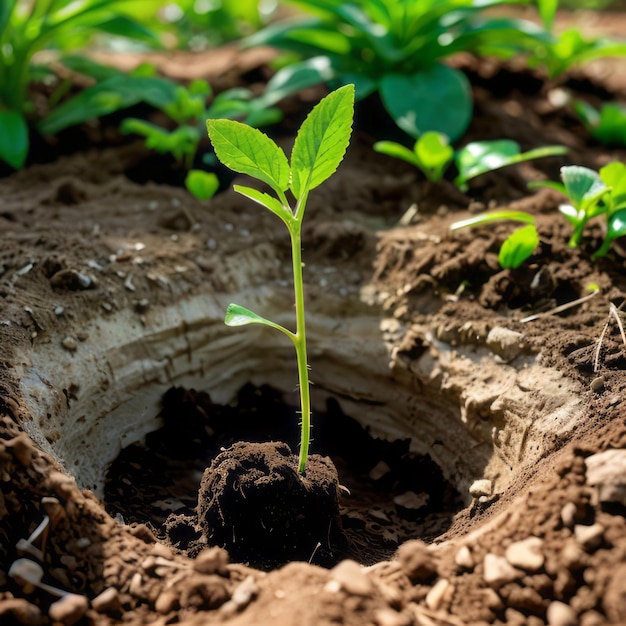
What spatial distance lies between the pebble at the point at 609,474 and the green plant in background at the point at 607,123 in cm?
184

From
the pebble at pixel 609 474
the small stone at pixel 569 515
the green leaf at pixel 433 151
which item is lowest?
the small stone at pixel 569 515

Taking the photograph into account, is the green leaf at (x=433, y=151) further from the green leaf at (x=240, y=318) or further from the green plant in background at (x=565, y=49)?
the green leaf at (x=240, y=318)

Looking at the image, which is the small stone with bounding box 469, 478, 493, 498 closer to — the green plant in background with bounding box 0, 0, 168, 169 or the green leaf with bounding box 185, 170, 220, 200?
the green leaf with bounding box 185, 170, 220, 200

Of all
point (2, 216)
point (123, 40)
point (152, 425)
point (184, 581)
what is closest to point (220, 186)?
point (2, 216)

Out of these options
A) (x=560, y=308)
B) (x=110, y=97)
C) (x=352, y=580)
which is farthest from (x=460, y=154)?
(x=352, y=580)

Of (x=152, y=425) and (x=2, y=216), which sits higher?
(x=2, y=216)

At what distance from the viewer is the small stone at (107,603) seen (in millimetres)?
1304

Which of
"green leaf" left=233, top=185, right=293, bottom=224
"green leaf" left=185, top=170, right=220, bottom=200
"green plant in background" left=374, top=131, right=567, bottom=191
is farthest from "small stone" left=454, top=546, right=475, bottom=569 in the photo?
"green leaf" left=185, top=170, right=220, bottom=200

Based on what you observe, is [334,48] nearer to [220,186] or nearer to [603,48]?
[220,186]

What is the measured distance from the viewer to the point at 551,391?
1746 millimetres

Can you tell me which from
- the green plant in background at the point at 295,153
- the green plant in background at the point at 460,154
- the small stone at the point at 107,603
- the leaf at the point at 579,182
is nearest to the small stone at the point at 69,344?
the green plant in background at the point at 295,153

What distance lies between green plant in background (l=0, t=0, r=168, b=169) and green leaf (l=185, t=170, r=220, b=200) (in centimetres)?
60

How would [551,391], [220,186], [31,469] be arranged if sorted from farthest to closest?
[220,186] < [551,391] < [31,469]

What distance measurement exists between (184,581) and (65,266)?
1.05 meters
